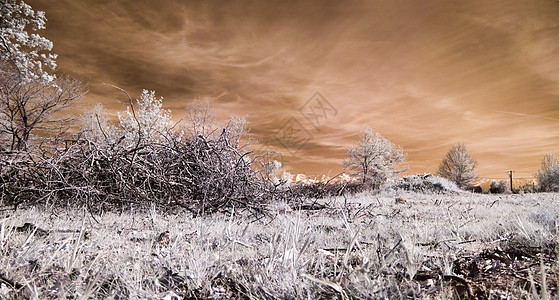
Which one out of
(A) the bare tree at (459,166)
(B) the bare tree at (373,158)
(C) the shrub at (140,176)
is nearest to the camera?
(C) the shrub at (140,176)

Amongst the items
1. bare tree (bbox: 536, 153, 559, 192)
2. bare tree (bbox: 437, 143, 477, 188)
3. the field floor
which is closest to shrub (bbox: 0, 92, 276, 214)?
the field floor

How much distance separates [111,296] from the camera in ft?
2.82

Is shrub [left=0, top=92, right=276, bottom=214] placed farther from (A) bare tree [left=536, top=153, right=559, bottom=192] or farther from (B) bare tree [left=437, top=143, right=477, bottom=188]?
(A) bare tree [left=536, top=153, right=559, bottom=192]

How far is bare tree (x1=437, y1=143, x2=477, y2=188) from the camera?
34.8 m

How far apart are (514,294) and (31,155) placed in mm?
3057

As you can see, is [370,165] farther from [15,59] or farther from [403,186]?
[15,59]

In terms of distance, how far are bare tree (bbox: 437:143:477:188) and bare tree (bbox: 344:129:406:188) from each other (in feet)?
22.5

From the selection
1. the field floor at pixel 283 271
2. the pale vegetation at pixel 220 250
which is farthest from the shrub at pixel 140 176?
the field floor at pixel 283 271

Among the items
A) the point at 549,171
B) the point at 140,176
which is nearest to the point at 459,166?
the point at 549,171

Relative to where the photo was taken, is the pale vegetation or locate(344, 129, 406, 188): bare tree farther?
locate(344, 129, 406, 188): bare tree

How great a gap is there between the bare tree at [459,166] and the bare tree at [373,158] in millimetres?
6871

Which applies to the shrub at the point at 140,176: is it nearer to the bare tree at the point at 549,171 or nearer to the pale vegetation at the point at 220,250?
the pale vegetation at the point at 220,250

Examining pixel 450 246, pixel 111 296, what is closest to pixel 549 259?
pixel 450 246

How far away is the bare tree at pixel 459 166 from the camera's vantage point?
34.8 metres
